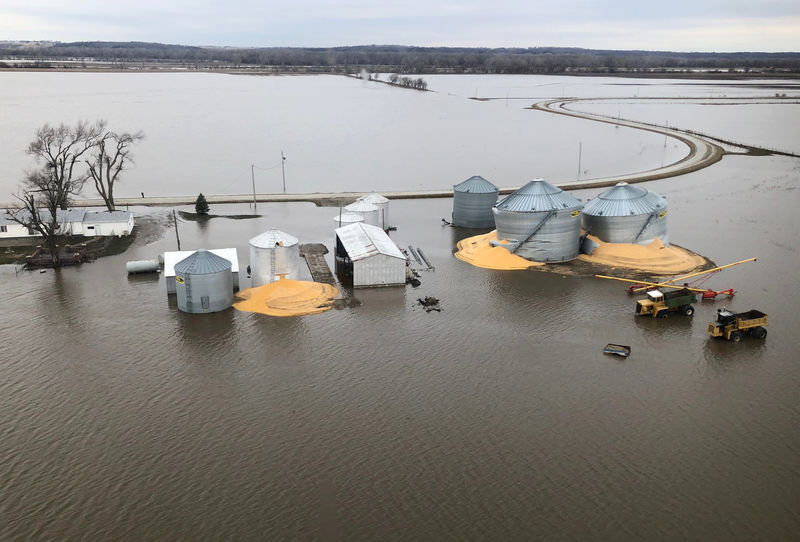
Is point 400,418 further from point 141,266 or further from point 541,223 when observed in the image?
point 141,266

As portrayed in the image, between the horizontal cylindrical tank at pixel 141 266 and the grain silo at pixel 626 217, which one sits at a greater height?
the grain silo at pixel 626 217

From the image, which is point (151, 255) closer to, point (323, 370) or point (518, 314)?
point (323, 370)

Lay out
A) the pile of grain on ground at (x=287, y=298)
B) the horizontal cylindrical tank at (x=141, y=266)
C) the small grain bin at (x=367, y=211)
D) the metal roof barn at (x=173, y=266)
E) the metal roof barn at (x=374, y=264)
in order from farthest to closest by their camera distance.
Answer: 1. the small grain bin at (x=367, y=211)
2. the horizontal cylindrical tank at (x=141, y=266)
3. the metal roof barn at (x=374, y=264)
4. the metal roof barn at (x=173, y=266)
5. the pile of grain on ground at (x=287, y=298)

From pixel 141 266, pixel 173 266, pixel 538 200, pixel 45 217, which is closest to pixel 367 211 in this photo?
pixel 538 200

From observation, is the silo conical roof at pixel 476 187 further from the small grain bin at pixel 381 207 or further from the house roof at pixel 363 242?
the house roof at pixel 363 242

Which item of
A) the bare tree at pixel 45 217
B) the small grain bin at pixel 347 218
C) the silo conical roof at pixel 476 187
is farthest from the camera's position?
the silo conical roof at pixel 476 187

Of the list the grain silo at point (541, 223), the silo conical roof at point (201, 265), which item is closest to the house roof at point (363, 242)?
the grain silo at point (541, 223)

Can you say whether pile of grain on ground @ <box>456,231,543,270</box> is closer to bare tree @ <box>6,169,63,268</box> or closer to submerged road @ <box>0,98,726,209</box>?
submerged road @ <box>0,98,726,209</box>
